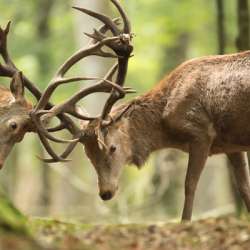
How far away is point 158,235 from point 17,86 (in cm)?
338

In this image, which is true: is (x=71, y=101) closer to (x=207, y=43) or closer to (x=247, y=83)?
(x=247, y=83)

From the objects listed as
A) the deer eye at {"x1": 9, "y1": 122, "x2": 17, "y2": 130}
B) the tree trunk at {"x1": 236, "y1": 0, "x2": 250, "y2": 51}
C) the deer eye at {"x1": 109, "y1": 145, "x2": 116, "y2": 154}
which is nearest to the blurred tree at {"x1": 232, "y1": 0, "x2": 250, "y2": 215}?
the tree trunk at {"x1": 236, "y1": 0, "x2": 250, "y2": 51}

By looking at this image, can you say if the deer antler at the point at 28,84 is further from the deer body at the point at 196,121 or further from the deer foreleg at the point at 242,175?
the deer foreleg at the point at 242,175

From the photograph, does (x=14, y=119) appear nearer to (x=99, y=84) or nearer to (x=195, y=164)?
(x=99, y=84)

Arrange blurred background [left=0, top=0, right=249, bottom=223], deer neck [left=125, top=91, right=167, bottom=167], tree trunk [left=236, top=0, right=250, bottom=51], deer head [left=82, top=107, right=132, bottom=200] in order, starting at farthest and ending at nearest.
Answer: blurred background [left=0, top=0, right=249, bottom=223] → tree trunk [left=236, top=0, right=250, bottom=51] → deer neck [left=125, top=91, right=167, bottom=167] → deer head [left=82, top=107, right=132, bottom=200]

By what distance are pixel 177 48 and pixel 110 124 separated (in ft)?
39.6

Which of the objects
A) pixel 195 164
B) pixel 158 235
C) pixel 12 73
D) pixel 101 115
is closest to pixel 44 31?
pixel 12 73

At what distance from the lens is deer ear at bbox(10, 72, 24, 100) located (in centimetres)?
1058

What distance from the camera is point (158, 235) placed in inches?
331

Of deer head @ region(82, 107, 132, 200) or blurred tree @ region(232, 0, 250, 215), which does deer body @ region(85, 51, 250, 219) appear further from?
blurred tree @ region(232, 0, 250, 215)

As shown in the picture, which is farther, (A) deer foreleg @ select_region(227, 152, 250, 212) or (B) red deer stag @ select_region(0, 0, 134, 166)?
(A) deer foreleg @ select_region(227, 152, 250, 212)

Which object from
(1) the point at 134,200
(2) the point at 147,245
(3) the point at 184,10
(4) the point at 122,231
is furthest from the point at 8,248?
(3) the point at 184,10

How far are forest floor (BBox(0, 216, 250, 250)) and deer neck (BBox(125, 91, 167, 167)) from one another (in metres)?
1.97

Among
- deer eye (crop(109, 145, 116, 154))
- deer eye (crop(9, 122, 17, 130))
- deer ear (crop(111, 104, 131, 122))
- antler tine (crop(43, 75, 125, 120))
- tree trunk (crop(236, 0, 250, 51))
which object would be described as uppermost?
tree trunk (crop(236, 0, 250, 51))
